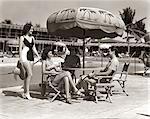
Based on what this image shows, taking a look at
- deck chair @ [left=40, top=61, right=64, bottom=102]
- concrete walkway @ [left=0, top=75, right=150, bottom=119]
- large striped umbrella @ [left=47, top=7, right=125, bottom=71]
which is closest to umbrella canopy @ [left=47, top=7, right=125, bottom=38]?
Result: large striped umbrella @ [left=47, top=7, right=125, bottom=71]

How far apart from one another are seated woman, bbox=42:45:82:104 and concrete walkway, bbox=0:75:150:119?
0.33 m

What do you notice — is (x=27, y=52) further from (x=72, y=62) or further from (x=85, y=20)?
(x=72, y=62)

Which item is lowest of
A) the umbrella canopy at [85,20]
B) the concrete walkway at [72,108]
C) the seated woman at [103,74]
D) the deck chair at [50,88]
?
the concrete walkway at [72,108]

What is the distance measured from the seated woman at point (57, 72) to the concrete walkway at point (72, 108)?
12.8 inches

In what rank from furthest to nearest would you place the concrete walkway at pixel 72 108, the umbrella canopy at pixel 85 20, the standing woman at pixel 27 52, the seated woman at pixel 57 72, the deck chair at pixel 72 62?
1. the deck chair at pixel 72 62
2. the standing woman at pixel 27 52
3. the umbrella canopy at pixel 85 20
4. the seated woman at pixel 57 72
5. the concrete walkway at pixel 72 108

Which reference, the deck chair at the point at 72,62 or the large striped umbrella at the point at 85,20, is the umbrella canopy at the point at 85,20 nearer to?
the large striped umbrella at the point at 85,20

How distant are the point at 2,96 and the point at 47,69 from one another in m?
1.33

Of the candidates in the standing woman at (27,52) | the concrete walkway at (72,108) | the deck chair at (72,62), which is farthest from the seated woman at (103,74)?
the standing woman at (27,52)

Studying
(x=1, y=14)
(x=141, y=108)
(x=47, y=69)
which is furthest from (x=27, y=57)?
(x=141, y=108)

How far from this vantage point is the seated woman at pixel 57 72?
6.16 meters

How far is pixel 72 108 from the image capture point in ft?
18.4

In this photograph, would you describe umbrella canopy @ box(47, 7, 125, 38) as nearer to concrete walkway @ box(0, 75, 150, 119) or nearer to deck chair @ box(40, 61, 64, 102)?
deck chair @ box(40, 61, 64, 102)

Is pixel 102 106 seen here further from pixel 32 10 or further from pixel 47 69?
pixel 32 10

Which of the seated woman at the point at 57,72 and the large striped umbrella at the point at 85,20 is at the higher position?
the large striped umbrella at the point at 85,20
